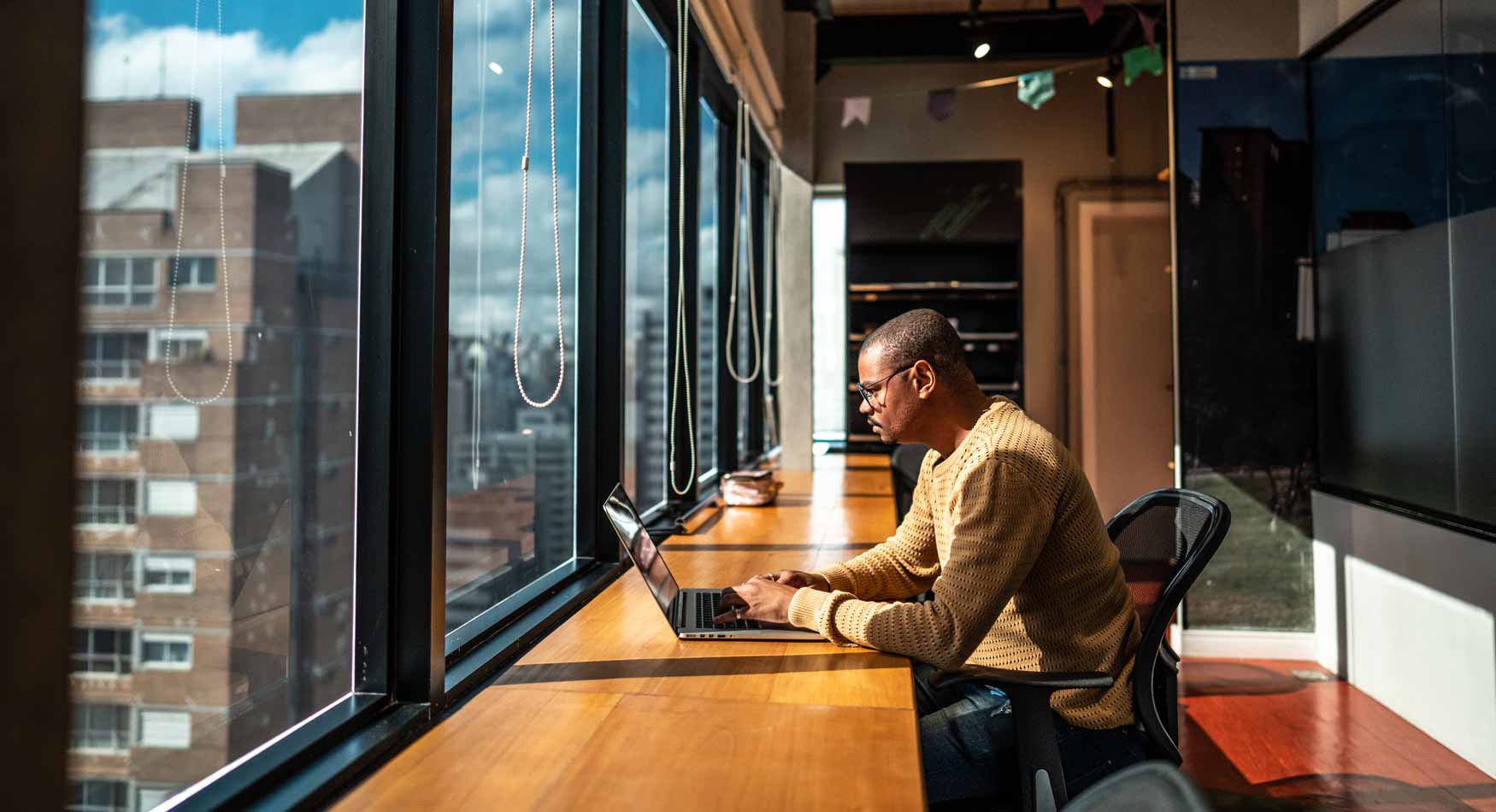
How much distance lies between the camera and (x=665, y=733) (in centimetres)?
130

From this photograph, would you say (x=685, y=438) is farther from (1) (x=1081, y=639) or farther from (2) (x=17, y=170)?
(2) (x=17, y=170)

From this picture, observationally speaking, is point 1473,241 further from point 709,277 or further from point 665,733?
point 665,733

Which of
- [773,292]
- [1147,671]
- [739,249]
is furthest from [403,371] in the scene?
[773,292]

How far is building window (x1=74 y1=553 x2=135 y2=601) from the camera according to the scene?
1009 mm

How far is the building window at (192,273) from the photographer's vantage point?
1.12 m

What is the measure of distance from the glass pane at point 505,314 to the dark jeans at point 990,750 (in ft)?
2.87

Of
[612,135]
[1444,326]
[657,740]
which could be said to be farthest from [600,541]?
[1444,326]

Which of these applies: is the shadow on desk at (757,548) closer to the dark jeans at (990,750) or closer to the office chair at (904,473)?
the dark jeans at (990,750)

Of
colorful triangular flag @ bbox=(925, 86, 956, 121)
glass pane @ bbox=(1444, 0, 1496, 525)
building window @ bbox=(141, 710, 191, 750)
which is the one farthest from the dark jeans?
colorful triangular flag @ bbox=(925, 86, 956, 121)

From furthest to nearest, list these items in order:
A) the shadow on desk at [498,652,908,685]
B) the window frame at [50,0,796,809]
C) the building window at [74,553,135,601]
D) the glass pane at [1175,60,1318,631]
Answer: the glass pane at [1175,60,1318,631], the shadow on desk at [498,652,908,685], the window frame at [50,0,796,809], the building window at [74,553,135,601]

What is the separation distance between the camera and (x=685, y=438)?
12.7ft

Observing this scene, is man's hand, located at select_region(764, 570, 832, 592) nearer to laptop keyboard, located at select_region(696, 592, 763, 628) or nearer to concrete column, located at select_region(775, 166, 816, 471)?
laptop keyboard, located at select_region(696, 592, 763, 628)

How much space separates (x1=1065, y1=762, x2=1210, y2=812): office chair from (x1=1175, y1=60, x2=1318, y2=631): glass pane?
13.6 ft

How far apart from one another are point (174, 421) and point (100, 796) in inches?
15.2
